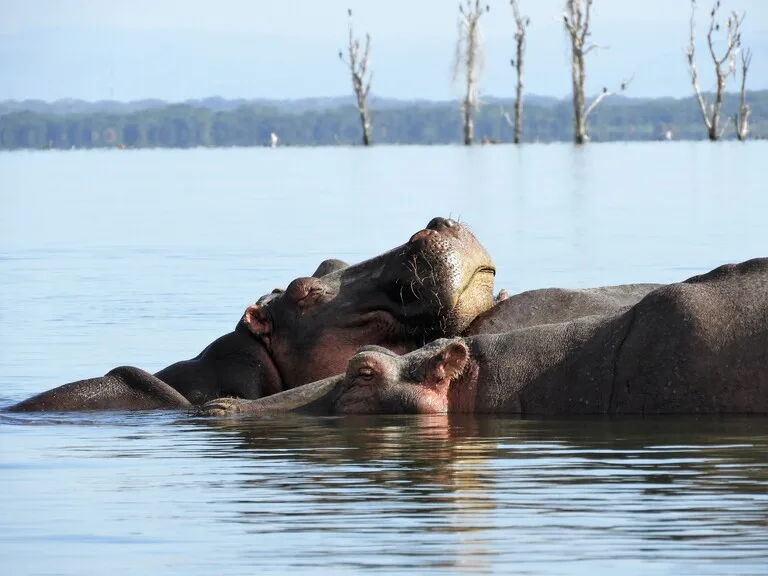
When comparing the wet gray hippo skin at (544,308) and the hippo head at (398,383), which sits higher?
the wet gray hippo skin at (544,308)

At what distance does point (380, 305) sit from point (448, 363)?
40.5 inches

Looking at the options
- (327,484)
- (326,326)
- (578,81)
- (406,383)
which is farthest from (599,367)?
(578,81)

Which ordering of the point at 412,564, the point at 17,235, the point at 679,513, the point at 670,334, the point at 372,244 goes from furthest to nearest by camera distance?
the point at 17,235 < the point at 372,244 < the point at 670,334 < the point at 679,513 < the point at 412,564

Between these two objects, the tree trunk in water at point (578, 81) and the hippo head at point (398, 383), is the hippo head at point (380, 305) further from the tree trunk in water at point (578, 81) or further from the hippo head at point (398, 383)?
the tree trunk in water at point (578, 81)

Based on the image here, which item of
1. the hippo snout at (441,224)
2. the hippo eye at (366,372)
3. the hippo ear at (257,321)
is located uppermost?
the hippo snout at (441,224)

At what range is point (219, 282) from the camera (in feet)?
67.3

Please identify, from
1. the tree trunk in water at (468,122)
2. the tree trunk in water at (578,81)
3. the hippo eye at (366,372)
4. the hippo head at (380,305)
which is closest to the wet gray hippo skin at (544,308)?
the hippo head at (380,305)

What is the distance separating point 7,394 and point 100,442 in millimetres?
2662

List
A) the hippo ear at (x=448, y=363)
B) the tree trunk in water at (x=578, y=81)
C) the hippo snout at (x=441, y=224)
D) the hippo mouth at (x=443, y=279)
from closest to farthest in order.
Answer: the hippo ear at (x=448, y=363)
the hippo mouth at (x=443, y=279)
the hippo snout at (x=441, y=224)
the tree trunk in water at (x=578, y=81)

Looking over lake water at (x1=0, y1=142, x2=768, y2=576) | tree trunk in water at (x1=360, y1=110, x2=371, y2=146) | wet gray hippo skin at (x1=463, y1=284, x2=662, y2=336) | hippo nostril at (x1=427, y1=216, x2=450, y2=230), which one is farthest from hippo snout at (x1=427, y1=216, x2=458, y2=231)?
tree trunk in water at (x1=360, y1=110, x2=371, y2=146)

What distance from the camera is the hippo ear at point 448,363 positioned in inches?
349

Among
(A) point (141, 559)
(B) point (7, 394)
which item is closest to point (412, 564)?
(A) point (141, 559)

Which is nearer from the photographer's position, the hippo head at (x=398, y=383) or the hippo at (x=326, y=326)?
the hippo head at (x=398, y=383)

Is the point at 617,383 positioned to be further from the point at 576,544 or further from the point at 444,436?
the point at 576,544
